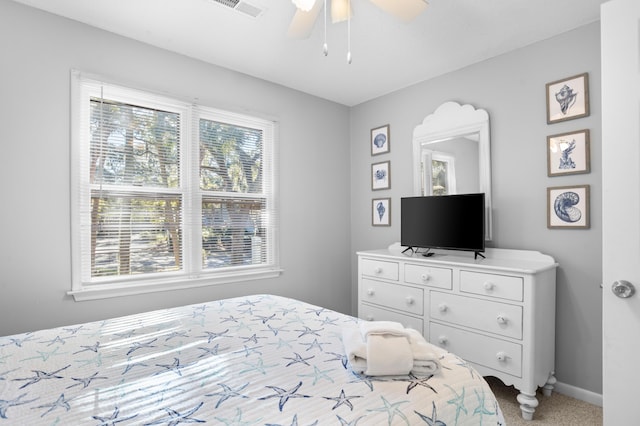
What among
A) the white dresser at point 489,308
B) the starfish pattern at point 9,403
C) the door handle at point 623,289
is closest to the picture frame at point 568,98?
the white dresser at point 489,308

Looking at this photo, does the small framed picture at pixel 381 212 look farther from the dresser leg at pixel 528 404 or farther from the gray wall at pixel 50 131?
the dresser leg at pixel 528 404

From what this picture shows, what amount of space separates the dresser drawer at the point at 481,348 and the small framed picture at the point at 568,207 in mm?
936

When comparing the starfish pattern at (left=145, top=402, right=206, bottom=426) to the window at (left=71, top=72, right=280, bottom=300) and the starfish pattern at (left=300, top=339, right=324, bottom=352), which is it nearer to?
the starfish pattern at (left=300, top=339, right=324, bottom=352)

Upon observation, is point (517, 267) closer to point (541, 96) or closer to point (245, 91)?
point (541, 96)

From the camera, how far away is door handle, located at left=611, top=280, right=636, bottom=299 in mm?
1371

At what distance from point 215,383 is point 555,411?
7.54 ft

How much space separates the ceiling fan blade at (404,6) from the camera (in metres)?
1.74

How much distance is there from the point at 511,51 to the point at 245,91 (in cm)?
225

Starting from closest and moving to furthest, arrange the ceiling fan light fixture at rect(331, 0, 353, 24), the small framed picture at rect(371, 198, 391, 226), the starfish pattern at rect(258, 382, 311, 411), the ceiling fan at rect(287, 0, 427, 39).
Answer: the starfish pattern at rect(258, 382, 311, 411) < the ceiling fan at rect(287, 0, 427, 39) < the ceiling fan light fixture at rect(331, 0, 353, 24) < the small framed picture at rect(371, 198, 391, 226)

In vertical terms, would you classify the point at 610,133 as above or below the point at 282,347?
above

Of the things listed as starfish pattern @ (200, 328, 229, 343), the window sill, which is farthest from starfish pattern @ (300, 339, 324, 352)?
the window sill

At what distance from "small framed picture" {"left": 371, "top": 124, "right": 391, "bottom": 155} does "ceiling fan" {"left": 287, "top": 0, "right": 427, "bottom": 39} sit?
1798 mm

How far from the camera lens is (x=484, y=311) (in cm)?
233

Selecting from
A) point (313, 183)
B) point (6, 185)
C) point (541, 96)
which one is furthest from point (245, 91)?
point (541, 96)
